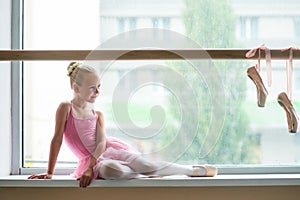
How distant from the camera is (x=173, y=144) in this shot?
1657 mm

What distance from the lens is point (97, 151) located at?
5.64 ft

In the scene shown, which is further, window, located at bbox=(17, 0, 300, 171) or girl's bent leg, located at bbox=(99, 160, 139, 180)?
window, located at bbox=(17, 0, 300, 171)

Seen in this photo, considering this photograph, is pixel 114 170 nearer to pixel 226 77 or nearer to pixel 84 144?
pixel 84 144

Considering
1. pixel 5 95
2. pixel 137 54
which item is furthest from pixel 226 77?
pixel 5 95

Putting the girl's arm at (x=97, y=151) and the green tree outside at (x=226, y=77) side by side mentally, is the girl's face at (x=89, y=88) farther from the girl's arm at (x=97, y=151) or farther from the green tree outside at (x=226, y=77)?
the green tree outside at (x=226, y=77)

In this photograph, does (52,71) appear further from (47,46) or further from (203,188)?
(203,188)

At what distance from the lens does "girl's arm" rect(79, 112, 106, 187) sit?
166cm

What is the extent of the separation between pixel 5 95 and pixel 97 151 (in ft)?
1.15

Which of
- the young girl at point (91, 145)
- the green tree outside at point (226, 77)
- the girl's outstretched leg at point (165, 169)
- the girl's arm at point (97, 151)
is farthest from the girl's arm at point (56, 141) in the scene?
the green tree outside at point (226, 77)

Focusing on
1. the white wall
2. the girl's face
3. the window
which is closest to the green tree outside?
the window

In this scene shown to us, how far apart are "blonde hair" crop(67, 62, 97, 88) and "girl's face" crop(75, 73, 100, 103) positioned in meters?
0.01

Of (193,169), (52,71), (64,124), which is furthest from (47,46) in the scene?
(193,169)

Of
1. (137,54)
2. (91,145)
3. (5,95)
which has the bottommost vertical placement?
(91,145)

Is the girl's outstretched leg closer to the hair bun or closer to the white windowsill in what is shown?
the white windowsill
